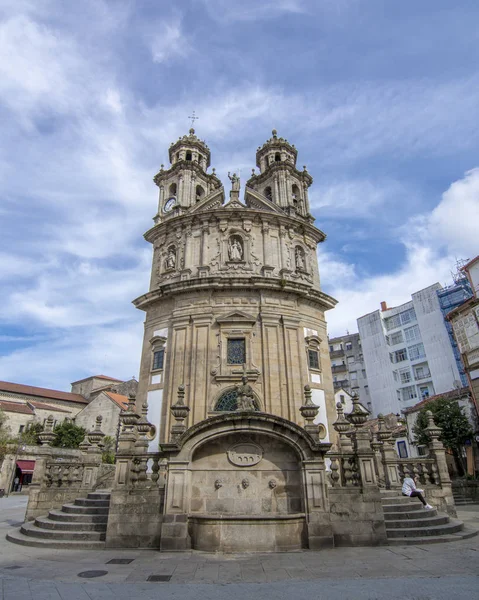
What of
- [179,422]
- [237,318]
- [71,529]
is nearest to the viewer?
[71,529]

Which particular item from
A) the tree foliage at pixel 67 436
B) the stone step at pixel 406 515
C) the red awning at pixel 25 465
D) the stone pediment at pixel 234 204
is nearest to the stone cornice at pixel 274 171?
the stone pediment at pixel 234 204

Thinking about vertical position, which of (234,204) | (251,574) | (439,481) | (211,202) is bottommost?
(251,574)

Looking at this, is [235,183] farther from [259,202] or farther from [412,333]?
[412,333]

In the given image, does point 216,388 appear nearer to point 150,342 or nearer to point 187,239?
point 150,342

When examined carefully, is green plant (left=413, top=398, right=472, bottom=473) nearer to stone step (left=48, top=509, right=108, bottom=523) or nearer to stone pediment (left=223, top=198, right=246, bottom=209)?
stone pediment (left=223, top=198, right=246, bottom=209)

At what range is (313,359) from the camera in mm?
21422

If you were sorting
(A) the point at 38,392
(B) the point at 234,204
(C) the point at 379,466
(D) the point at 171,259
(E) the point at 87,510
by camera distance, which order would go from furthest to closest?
(A) the point at 38,392 < (B) the point at 234,204 < (D) the point at 171,259 < (C) the point at 379,466 < (E) the point at 87,510

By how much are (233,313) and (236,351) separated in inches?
77.4

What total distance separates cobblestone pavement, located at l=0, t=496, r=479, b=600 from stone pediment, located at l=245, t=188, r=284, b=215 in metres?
19.9

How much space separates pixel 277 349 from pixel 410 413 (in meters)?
23.7

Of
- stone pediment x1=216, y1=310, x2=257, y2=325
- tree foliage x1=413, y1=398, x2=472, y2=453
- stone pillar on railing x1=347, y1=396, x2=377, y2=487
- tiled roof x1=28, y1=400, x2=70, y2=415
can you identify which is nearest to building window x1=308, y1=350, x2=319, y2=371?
stone pediment x1=216, y1=310, x2=257, y2=325

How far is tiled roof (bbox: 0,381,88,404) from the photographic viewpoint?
177 ft

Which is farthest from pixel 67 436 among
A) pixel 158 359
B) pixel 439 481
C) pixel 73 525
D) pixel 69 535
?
pixel 439 481

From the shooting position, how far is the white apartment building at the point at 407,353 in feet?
150
